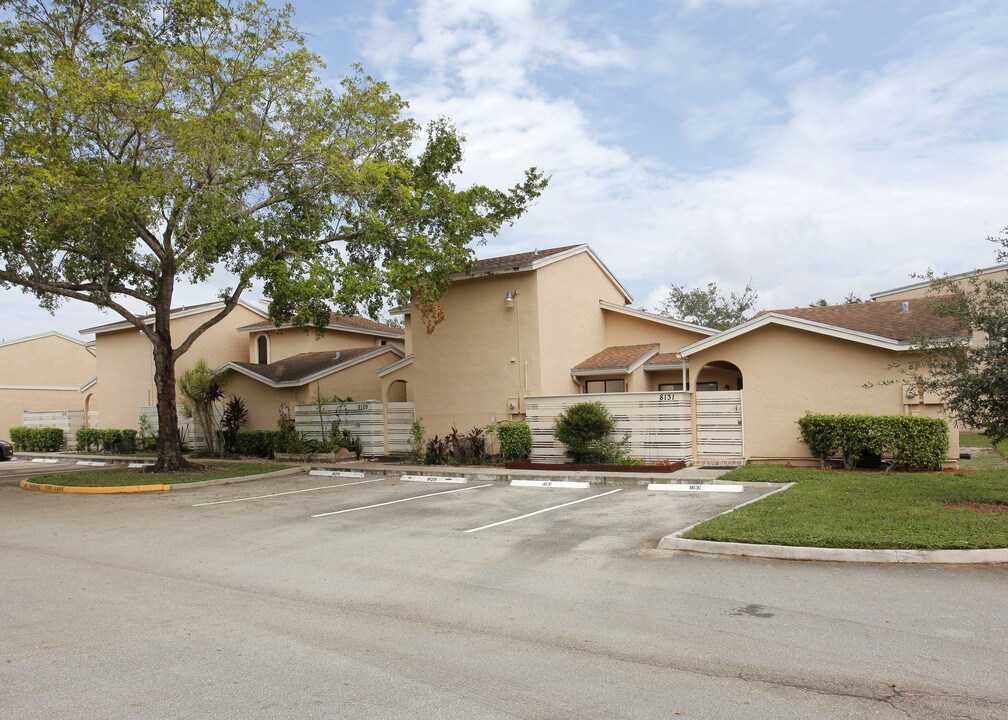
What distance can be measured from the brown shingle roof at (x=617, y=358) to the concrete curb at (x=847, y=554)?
12.8m

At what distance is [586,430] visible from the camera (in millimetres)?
19031

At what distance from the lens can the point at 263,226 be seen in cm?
1964

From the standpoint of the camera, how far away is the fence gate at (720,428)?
18.5 meters

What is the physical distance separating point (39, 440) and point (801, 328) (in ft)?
110

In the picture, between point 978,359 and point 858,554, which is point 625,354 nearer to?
point 978,359

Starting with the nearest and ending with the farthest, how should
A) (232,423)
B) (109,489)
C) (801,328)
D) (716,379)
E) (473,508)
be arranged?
(473,508) → (109,489) → (801,328) → (716,379) → (232,423)

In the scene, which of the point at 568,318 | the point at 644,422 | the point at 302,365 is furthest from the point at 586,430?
the point at 302,365

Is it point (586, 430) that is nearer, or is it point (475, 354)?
point (586, 430)

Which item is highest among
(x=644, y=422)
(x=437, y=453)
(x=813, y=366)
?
(x=813, y=366)

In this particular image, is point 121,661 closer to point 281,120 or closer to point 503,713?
point 503,713

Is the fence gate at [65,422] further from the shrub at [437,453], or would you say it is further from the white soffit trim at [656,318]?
the white soffit trim at [656,318]

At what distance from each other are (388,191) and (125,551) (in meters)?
13.1

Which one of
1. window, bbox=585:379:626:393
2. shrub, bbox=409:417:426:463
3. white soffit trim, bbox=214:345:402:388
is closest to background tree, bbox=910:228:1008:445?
window, bbox=585:379:626:393

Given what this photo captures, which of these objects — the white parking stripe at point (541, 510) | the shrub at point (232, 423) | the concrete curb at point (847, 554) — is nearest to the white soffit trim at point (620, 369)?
the white parking stripe at point (541, 510)
